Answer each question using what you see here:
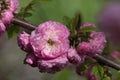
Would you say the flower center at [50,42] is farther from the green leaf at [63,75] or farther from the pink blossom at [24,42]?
the green leaf at [63,75]

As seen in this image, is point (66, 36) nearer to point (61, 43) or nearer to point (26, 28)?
point (61, 43)

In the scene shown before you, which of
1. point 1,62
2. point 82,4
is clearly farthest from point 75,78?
point 1,62

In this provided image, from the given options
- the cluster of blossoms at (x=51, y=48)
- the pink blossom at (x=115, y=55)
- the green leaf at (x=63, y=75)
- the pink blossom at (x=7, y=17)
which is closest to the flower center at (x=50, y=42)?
the cluster of blossoms at (x=51, y=48)

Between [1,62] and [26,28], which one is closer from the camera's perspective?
[26,28]

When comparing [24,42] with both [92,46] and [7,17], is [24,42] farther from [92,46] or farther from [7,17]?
[92,46]

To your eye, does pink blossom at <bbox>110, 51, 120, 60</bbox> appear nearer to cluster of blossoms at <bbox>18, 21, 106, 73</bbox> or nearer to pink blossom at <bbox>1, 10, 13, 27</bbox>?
cluster of blossoms at <bbox>18, 21, 106, 73</bbox>

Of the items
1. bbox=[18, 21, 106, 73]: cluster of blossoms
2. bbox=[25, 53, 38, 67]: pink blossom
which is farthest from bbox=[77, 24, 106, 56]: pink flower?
bbox=[25, 53, 38, 67]: pink blossom
